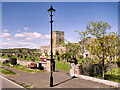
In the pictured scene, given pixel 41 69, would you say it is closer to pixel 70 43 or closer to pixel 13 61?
pixel 70 43

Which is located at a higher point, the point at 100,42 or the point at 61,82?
the point at 100,42

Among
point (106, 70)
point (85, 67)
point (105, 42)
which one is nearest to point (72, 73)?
point (85, 67)

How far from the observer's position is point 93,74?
39.0 ft

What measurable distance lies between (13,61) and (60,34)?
77370 millimetres

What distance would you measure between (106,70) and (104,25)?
17.2 ft

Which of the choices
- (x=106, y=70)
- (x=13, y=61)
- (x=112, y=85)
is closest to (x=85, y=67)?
(x=106, y=70)

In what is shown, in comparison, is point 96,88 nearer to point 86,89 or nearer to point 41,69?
point 86,89

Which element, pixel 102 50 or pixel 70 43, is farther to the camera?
pixel 70 43

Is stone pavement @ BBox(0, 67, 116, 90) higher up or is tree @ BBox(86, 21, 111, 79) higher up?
tree @ BBox(86, 21, 111, 79)

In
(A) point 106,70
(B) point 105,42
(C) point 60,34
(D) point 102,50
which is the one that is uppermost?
(C) point 60,34

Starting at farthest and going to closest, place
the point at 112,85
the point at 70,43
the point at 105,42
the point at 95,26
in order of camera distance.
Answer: the point at 70,43 < the point at 95,26 < the point at 105,42 < the point at 112,85

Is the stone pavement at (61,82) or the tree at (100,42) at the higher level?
the tree at (100,42)

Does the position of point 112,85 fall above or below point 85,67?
below

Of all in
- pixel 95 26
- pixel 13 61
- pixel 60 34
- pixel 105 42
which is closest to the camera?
pixel 105 42
